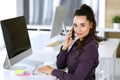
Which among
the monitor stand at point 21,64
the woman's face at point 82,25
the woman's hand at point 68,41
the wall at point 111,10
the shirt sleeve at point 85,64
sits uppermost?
the wall at point 111,10

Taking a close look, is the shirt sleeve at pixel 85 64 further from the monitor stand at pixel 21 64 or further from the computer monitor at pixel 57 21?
the computer monitor at pixel 57 21

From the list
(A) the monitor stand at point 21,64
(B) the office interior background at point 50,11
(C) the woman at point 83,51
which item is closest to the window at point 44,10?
(B) the office interior background at point 50,11

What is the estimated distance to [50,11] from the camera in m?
5.09

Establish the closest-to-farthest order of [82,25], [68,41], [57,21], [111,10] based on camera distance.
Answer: [82,25] → [68,41] → [57,21] → [111,10]

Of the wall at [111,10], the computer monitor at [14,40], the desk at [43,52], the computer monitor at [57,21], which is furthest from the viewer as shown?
the wall at [111,10]

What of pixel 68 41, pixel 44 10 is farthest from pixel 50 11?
pixel 68 41

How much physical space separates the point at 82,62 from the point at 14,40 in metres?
0.64

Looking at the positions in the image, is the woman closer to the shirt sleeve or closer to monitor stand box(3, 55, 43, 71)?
the shirt sleeve

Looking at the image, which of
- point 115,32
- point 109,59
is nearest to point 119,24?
point 115,32

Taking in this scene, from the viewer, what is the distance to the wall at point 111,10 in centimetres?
440

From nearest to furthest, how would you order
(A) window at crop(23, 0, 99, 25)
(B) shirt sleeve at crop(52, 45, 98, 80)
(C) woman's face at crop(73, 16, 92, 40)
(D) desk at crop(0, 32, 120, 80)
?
(B) shirt sleeve at crop(52, 45, 98, 80) → (C) woman's face at crop(73, 16, 92, 40) → (D) desk at crop(0, 32, 120, 80) → (A) window at crop(23, 0, 99, 25)

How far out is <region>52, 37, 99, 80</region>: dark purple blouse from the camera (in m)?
1.77

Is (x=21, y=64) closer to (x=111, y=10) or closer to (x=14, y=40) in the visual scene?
(x=14, y=40)

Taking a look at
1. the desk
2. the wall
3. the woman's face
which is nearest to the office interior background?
the wall
